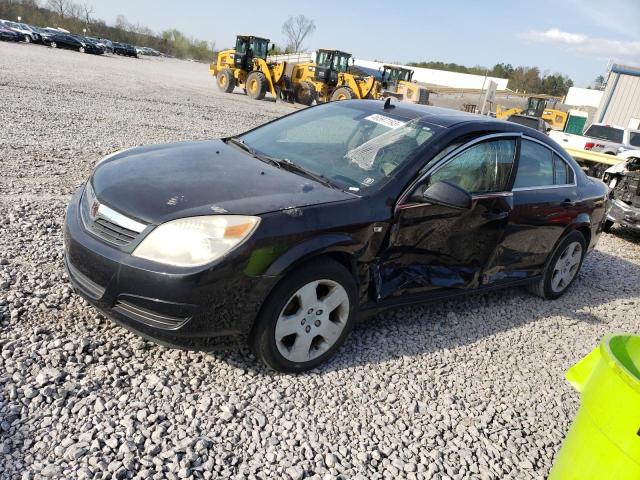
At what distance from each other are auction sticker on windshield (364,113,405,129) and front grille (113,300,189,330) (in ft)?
→ 6.83

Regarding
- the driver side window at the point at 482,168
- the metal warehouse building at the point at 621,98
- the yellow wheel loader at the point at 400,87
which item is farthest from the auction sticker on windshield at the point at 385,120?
the metal warehouse building at the point at 621,98

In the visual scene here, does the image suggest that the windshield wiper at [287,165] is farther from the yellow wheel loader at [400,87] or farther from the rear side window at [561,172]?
the yellow wheel loader at [400,87]

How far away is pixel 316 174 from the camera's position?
3.40m

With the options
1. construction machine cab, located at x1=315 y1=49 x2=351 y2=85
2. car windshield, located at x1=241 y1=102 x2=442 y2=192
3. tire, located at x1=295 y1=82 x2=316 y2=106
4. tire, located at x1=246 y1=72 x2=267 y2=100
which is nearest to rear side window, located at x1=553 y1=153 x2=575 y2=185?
car windshield, located at x1=241 y1=102 x2=442 y2=192

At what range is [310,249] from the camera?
111 inches

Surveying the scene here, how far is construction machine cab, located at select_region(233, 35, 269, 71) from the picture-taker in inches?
927

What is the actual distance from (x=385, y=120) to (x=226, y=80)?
2174cm

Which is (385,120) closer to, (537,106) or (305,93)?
(305,93)

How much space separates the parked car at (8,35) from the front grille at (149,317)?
4665 cm

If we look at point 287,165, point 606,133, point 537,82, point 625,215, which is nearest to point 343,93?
point 606,133

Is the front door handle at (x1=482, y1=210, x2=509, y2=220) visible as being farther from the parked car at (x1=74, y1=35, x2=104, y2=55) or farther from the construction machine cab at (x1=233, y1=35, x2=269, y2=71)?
the parked car at (x1=74, y1=35, x2=104, y2=55)

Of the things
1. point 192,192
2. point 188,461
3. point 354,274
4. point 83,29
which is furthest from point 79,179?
point 83,29

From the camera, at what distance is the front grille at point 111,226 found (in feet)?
8.87

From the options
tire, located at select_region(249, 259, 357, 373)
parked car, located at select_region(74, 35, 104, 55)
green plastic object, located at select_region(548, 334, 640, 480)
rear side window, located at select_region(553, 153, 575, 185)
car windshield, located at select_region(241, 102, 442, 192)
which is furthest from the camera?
parked car, located at select_region(74, 35, 104, 55)
